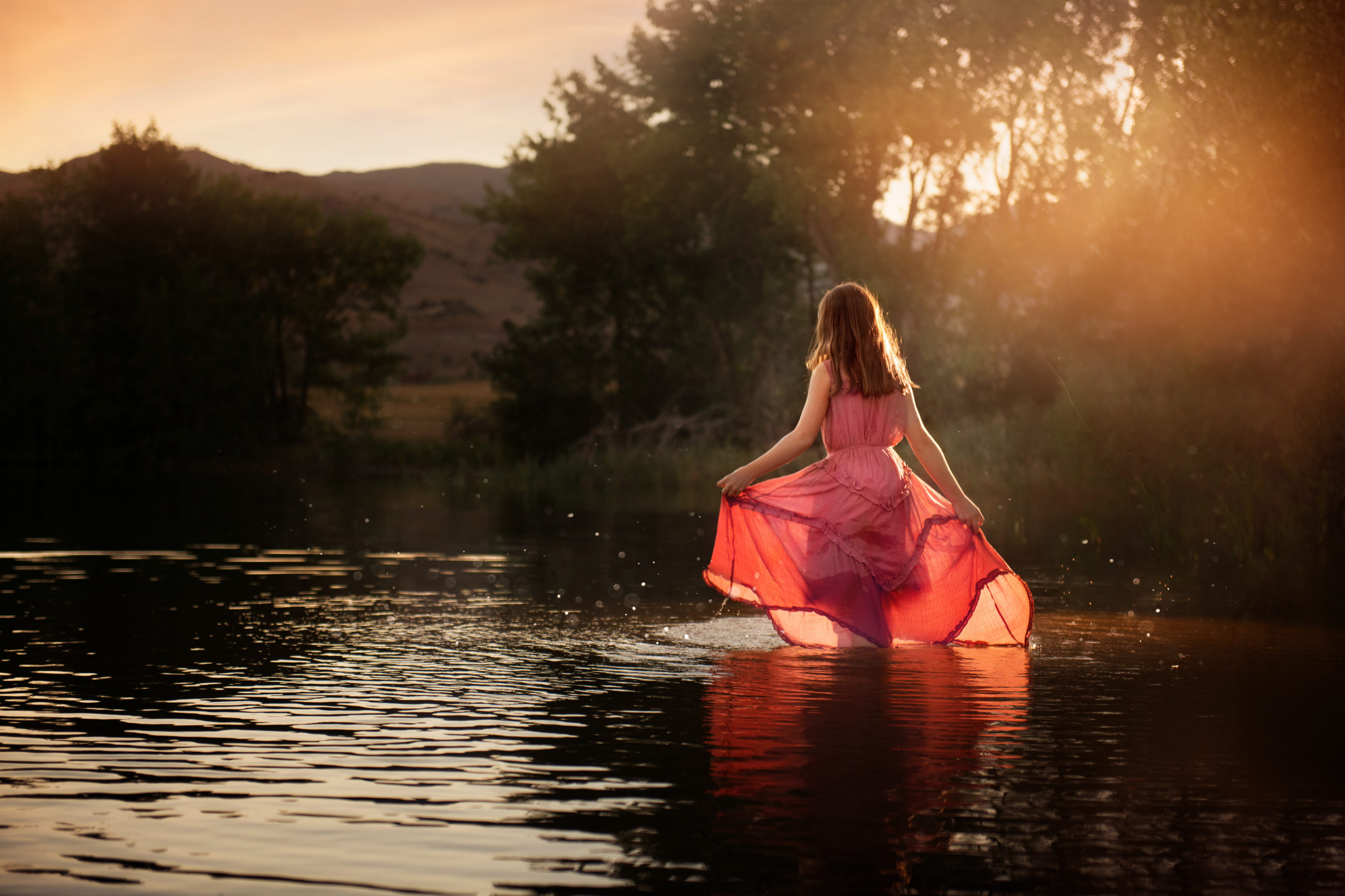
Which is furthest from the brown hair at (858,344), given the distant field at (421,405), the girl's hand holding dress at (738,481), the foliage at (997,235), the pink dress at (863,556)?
the distant field at (421,405)

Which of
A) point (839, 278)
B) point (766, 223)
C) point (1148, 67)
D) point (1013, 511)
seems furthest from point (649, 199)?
point (1013, 511)

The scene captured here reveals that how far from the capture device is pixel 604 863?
498 centimetres

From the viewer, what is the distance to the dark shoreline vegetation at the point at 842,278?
1994cm

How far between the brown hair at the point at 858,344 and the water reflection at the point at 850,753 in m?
1.71

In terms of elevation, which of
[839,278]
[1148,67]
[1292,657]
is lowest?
[1292,657]

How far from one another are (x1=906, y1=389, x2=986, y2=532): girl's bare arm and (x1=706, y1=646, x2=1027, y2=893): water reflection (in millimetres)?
885

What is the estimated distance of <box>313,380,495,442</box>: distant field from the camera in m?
64.8

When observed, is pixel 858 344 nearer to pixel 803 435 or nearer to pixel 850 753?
pixel 803 435

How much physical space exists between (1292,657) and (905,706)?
3.69 m

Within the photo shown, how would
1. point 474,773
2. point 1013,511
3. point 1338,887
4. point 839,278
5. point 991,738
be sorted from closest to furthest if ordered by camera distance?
point 1338,887 < point 474,773 < point 991,738 < point 1013,511 < point 839,278

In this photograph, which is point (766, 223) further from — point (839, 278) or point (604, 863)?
point (604, 863)

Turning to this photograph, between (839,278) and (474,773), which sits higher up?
(839,278)

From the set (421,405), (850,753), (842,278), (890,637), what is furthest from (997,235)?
(421,405)

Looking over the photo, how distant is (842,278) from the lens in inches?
1806
